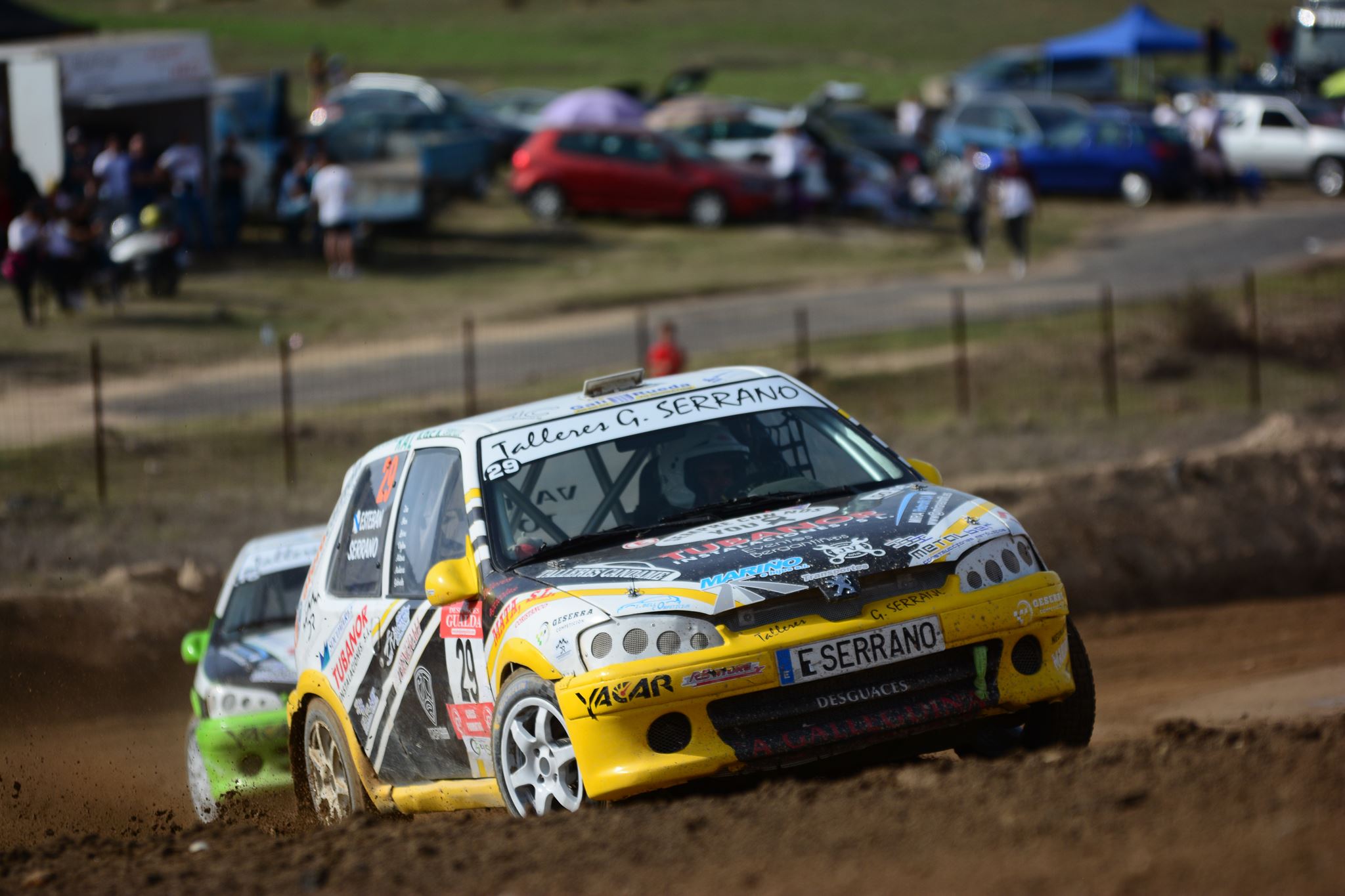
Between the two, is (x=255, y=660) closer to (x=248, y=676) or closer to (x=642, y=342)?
(x=248, y=676)

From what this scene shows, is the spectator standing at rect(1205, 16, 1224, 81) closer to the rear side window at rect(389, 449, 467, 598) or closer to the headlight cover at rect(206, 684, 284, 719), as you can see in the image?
the headlight cover at rect(206, 684, 284, 719)

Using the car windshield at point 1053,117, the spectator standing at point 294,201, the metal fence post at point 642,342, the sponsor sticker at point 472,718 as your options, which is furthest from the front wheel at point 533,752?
the car windshield at point 1053,117

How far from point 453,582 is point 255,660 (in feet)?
11.9

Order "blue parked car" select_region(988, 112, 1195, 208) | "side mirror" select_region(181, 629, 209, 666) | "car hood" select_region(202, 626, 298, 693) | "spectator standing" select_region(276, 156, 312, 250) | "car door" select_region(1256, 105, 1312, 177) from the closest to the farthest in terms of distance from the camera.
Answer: "car hood" select_region(202, 626, 298, 693) → "side mirror" select_region(181, 629, 209, 666) → "spectator standing" select_region(276, 156, 312, 250) → "blue parked car" select_region(988, 112, 1195, 208) → "car door" select_region(1256, 105, 1312, 177)

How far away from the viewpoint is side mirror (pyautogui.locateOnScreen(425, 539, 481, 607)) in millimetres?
6352

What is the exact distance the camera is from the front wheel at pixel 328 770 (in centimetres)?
725

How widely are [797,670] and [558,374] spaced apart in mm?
14993

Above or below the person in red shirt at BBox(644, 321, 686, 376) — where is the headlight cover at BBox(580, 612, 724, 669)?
above

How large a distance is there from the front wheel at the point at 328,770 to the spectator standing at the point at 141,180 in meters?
18.4

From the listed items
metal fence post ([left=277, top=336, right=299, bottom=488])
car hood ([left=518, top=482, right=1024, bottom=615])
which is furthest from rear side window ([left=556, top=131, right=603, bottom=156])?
car hood ([left=518, top=482, right=1024, bottom=615])

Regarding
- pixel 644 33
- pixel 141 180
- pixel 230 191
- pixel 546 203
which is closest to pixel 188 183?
pixel 230 191

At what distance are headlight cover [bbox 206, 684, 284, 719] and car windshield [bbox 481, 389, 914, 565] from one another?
305 centimetres

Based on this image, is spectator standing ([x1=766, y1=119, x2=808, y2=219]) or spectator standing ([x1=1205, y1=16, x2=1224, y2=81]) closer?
spectator standing ([x1=766, y1=119, x2=808, y2=219])

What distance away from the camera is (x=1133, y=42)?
40.6 m
